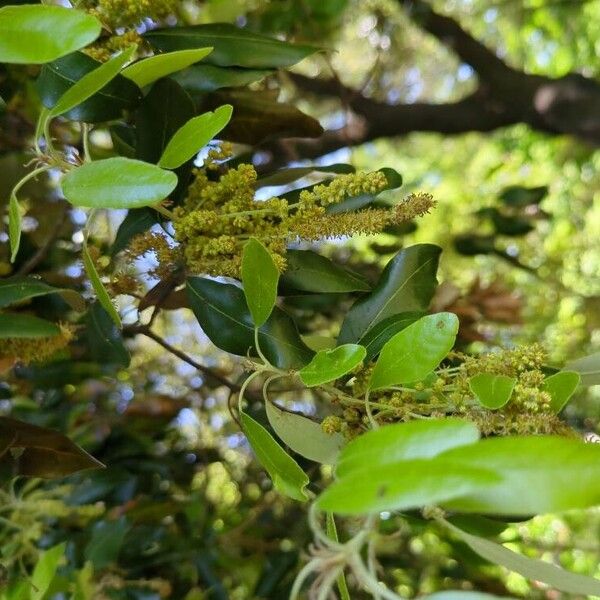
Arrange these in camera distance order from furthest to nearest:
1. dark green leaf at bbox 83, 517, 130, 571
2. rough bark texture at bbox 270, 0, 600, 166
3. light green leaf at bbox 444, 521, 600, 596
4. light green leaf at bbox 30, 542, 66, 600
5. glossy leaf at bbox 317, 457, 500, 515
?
rough bark texture at bbox 270, 0, 600, 166 → dark green leaf at bbox 83, 517, 130, 571 → light green leaf at bbox 30, 542, 66, 600 → light green leaf at bbox 444, 521, 600, 596 → glossy leaf at bbox 317, 457, 500, 515

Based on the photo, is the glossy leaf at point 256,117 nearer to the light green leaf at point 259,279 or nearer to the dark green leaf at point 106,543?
the light green leaf at point 259,279

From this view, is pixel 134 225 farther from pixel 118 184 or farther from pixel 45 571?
pixel 45 571

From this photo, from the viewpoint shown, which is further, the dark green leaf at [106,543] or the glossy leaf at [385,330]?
the dark green leaf at [106,543]

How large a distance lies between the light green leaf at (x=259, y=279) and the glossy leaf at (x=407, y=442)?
15cm

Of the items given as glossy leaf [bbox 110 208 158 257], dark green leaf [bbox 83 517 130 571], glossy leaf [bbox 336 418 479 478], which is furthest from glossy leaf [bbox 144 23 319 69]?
dark green leaf [bbox 83 517 130 571]

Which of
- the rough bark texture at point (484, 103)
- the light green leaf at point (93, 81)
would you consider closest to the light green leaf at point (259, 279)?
the light green leaf at point (93, 81)

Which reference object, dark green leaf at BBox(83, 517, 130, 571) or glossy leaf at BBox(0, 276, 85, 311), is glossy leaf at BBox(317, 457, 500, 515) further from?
dark green leaf at BBox(83, 517, 130, 571)

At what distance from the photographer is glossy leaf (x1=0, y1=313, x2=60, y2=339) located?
1.71 ft

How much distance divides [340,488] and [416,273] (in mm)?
304

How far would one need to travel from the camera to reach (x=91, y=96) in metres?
0.53

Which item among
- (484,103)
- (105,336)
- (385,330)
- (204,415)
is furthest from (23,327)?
(484,103)

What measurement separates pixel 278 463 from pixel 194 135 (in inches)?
8.2

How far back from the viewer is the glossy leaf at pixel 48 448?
596 mm

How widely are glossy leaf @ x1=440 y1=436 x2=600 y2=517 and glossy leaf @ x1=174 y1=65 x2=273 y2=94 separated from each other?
0.39 meters
